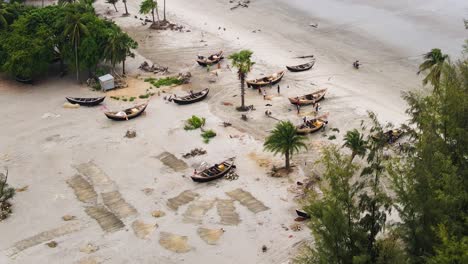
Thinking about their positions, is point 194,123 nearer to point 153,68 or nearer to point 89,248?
point 153,68

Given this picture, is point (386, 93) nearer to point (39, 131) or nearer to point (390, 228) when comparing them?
point (390, 228)

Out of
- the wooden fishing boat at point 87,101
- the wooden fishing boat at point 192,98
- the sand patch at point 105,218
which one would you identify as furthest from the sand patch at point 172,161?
the wooden fishing boat at point 87,101

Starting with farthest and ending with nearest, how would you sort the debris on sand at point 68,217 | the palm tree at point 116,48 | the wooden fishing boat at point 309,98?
the palm tree at point 116,48
the wooden fishing boat at point 309,98
the debris on sand at point 68,217

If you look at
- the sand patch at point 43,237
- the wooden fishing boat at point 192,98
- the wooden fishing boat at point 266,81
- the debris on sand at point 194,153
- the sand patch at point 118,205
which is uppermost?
the wooden fishing boat at point 266,81

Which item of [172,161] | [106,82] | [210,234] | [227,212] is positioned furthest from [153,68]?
[210,234]

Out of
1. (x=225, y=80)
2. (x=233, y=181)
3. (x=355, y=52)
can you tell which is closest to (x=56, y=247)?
(x=233, y=181)

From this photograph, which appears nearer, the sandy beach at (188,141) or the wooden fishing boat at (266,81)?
the sandy beach at (188,141)

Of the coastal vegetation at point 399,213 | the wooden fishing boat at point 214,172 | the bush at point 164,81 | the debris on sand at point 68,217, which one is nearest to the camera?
the coastal vegetation at point 399,213

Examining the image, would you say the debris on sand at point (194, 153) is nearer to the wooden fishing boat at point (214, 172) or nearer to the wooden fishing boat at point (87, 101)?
the wooden fishing boat at point (214, 172)

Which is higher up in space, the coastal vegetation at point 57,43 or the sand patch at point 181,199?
the coastal vegetation at point 57,43
